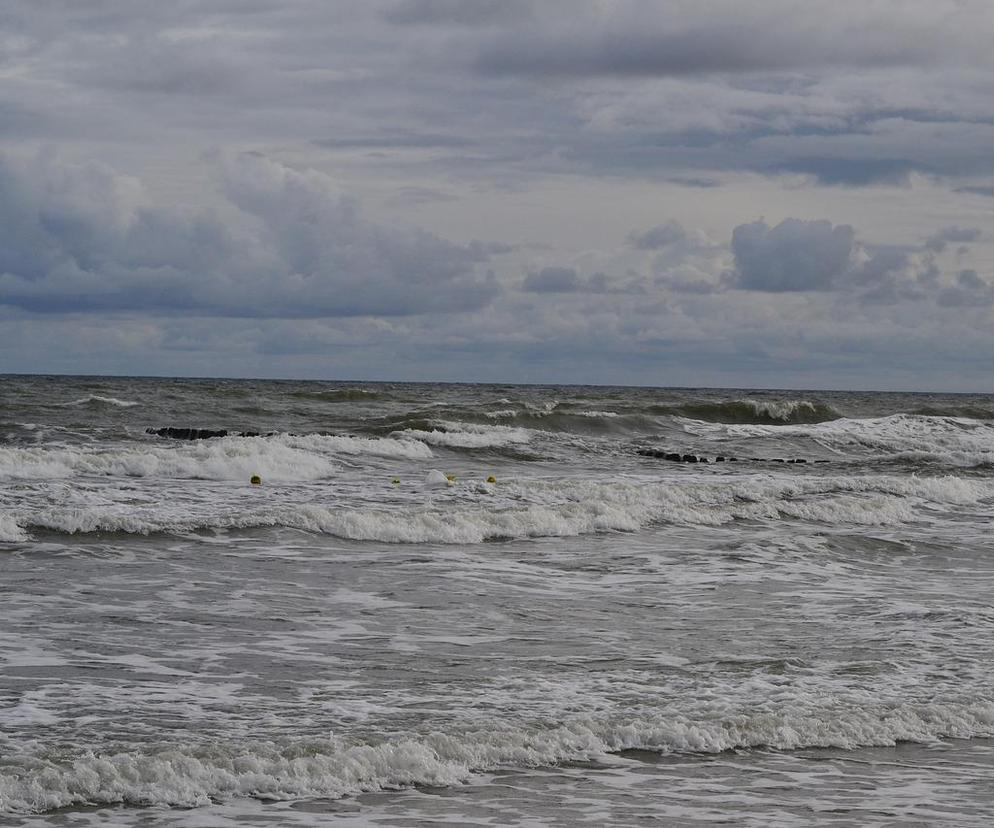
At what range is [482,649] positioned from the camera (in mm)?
9156

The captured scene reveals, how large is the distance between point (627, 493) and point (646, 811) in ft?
42.6

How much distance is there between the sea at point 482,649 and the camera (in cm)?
603

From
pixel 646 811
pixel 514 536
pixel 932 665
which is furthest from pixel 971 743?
pixel 514 536

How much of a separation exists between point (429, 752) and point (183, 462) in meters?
15.6

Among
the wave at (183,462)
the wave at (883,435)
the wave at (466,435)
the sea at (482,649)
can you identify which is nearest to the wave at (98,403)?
the wave at (466,435)

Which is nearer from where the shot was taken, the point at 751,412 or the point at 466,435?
the point at 466,435

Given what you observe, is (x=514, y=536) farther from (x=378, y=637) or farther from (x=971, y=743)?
(x=971, y=743)

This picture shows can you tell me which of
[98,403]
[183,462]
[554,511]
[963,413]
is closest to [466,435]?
→ [183,462]

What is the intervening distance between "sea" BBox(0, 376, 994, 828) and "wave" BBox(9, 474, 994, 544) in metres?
0.07

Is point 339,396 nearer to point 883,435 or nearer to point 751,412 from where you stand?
point 751,412

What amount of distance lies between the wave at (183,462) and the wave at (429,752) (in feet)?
47.4

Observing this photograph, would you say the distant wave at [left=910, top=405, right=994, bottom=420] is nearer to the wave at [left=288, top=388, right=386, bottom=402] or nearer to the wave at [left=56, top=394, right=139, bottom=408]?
the wave at [left=288, top=388, right=386, bottom=402]

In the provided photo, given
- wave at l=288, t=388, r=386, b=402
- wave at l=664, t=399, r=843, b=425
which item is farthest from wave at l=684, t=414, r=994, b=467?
wave at l=288, t=388, r=386, b=402

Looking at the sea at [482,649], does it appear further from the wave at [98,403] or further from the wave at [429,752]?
the wave at [98,403]
